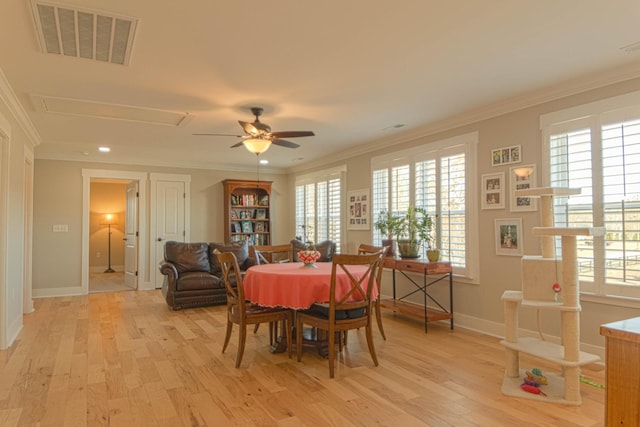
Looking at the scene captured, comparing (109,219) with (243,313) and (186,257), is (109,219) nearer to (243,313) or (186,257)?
(186,257)

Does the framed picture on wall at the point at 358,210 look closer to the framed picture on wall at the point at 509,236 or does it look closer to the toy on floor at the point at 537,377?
the framed picture on wall at the point at 509,236

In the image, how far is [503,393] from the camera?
2830mm

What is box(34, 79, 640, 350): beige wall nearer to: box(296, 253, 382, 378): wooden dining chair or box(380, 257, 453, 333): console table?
box(380, 257, 453, 333): console table

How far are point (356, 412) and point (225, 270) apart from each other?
5.78 feet

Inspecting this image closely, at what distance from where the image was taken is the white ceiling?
2.38 m

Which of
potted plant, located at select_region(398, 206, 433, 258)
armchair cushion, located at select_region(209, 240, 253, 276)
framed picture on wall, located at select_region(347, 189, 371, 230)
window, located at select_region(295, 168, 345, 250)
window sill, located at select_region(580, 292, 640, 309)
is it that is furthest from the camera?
window, located at select_region(295, 168, 345, 250)

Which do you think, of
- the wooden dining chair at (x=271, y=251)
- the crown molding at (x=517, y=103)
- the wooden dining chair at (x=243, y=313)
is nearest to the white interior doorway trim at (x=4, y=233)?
the wooden dining chair at (x=243, y=313)

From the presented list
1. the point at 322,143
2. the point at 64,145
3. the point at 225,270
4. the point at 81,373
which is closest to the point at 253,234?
the point at 322,143

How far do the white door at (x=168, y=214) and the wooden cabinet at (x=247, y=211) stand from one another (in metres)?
0.86

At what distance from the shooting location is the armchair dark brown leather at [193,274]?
227 inches

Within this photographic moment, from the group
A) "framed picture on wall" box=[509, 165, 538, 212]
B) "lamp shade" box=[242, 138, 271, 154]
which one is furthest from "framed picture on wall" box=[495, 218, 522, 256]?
"lamp shade" box=[242, 138, 271, 154]

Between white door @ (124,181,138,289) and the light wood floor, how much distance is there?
295 cm

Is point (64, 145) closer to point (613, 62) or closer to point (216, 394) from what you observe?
point (216, 394)

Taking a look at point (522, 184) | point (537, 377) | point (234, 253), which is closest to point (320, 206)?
point (234, 253)
